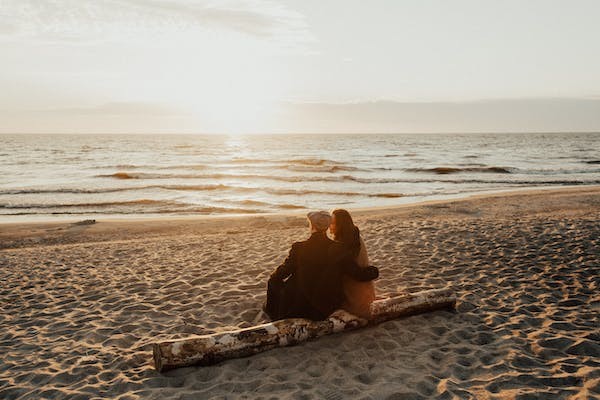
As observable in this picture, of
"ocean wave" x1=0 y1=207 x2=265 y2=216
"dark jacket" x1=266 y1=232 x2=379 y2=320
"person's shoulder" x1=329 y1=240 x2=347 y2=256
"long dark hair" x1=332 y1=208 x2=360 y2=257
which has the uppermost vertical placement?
"long dark hair" x1=332 y1=208 x2=360 y2=257

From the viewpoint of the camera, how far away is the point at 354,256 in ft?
18.7

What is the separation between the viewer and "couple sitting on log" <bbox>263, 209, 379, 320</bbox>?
222 inches

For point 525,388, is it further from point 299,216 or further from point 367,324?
point 299,216

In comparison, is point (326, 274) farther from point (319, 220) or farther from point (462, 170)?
point (462, 170)

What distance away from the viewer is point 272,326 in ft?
19.0

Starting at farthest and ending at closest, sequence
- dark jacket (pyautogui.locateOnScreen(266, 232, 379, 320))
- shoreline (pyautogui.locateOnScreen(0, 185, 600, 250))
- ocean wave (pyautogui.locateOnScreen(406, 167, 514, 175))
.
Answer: ocean wave (pyautogui.locateOnScreen(406, 167, 514, 175)) < shoreline (pyautogui.locateOnScreen(0, 185, 600, 250)) < dark jacket (pyautogui.locateOnScreen(266, 232, 379, 320))

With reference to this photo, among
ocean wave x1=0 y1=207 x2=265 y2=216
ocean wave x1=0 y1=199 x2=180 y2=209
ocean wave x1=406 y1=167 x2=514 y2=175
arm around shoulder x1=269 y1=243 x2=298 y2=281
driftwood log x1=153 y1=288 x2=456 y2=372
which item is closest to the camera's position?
driftwood log x1=153 y1=288 x2=456 y2=372

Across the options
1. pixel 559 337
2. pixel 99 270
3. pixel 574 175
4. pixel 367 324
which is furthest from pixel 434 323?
pixel 574 175

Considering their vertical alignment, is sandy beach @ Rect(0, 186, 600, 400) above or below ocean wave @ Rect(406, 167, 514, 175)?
below

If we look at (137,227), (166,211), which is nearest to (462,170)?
(166,211)

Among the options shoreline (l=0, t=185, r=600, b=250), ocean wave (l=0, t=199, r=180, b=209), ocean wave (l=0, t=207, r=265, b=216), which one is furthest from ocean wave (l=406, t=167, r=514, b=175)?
ocean wave (l=0, t=199, r=180, b=209)

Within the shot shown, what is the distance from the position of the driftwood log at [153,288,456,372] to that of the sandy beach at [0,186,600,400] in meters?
0.13

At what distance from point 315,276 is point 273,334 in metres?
0.93

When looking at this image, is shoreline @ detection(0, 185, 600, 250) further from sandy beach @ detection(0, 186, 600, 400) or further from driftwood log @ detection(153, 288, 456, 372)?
driftwood log @ detection(153, 288, 456, 372)
